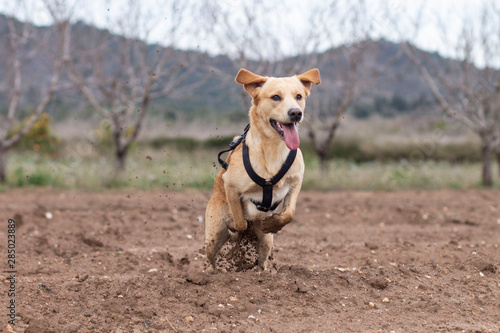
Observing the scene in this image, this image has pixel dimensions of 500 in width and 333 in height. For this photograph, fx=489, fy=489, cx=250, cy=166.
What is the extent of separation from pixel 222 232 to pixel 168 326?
49.9 inches

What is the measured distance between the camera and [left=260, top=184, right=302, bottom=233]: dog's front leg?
4.35m

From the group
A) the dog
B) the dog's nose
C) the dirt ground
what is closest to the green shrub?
the dirt ground

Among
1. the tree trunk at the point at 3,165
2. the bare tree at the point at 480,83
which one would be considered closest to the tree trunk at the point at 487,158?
the bare tree at the point at 480,83

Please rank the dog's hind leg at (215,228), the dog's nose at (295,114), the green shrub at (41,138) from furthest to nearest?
1. the green shrub at (41,138)
2. the dog's hind leg at (215,228)
3. the dog's nose at (295,114)

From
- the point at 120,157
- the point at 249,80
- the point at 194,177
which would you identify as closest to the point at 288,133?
the point at 249,80

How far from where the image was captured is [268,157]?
168 inches

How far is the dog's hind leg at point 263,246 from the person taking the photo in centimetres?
503

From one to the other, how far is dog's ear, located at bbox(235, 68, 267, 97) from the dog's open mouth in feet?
1.36

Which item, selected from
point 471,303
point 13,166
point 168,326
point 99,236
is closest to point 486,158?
point 471,303

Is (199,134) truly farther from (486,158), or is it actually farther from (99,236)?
(99,236)

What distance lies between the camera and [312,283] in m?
4.74

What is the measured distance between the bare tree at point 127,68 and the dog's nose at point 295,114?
28.2ft

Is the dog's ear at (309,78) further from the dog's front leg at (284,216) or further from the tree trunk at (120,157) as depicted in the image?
the tree trunk at (120,157)

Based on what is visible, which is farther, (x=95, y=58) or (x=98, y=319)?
(x=95, y=58)
